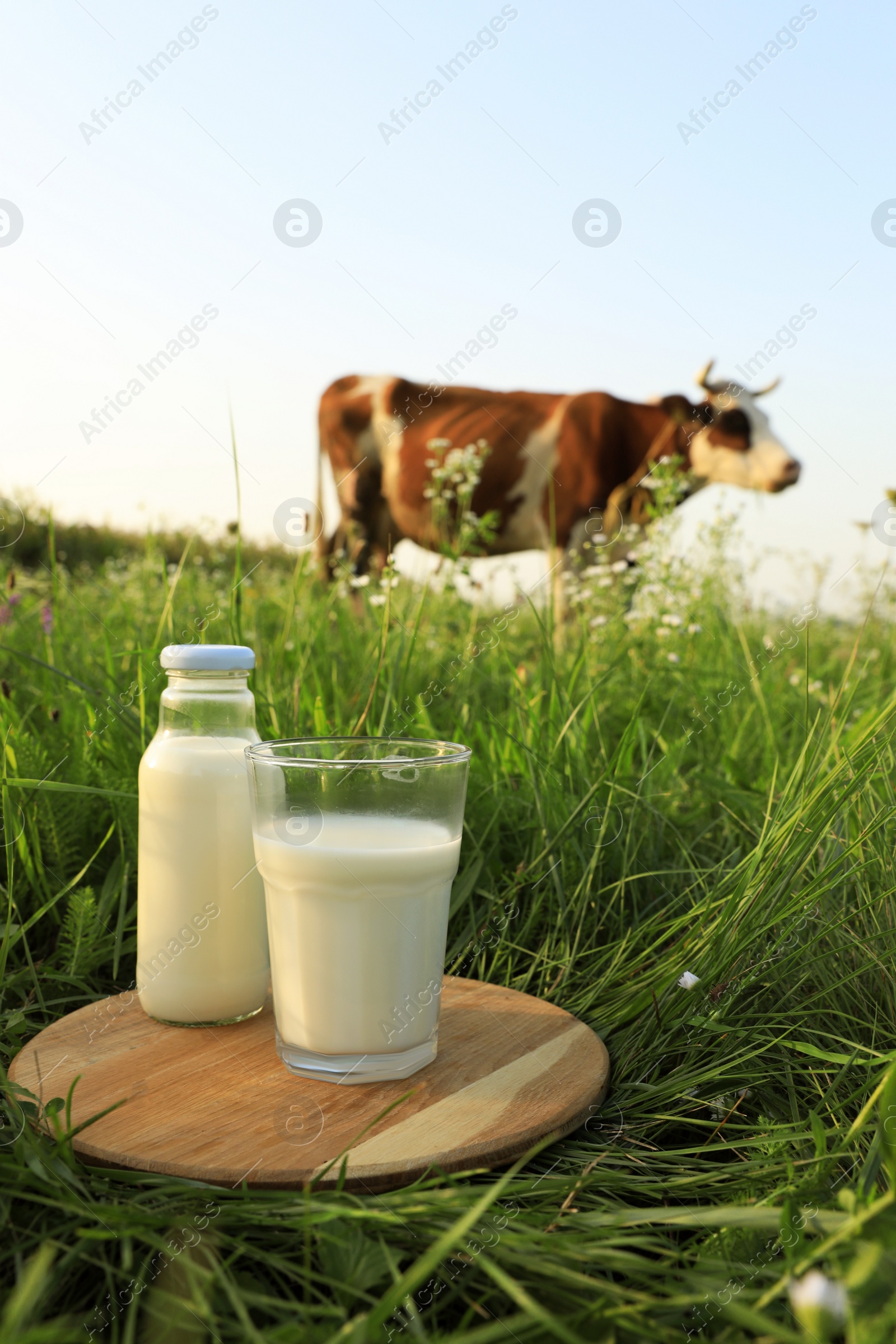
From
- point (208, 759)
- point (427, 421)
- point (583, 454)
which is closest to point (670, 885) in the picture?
point (208, 759)

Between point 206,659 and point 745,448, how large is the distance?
559cm

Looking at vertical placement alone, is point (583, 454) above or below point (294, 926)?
above

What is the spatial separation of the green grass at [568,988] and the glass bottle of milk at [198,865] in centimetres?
19

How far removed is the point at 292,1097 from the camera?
41.3 inches

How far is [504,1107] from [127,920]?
88cm

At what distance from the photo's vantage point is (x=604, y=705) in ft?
7.72

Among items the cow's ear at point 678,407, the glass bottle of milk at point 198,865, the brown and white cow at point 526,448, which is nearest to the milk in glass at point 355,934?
the glass bottle of milk at point 198,865

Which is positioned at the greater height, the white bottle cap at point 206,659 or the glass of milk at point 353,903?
the white bottle cap at point 206,659

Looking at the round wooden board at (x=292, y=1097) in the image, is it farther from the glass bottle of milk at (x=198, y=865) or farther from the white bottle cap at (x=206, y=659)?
the white bottle cap at (x=206, y=659)

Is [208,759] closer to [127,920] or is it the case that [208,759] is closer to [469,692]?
[127,920]

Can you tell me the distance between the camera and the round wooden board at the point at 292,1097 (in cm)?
91

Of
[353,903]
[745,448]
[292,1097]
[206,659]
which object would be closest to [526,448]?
[745,448]

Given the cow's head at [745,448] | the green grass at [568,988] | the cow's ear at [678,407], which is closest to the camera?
the green grass at [568,988]

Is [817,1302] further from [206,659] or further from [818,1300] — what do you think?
[206,659]
